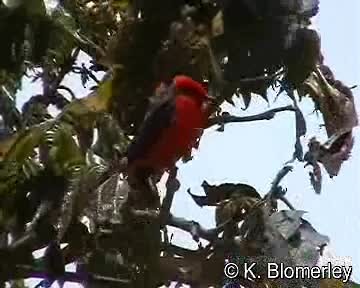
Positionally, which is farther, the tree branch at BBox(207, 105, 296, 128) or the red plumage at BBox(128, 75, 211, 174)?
the tree branch at BBox(207, 105, 296, 128)

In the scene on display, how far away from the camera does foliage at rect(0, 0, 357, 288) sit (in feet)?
3.95

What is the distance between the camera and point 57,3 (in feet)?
4.52

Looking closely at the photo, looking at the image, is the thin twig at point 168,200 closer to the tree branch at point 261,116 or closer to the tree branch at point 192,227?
the tree branch at point 192,227

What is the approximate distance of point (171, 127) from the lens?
1.18 metres

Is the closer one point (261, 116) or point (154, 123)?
point (154, 123)

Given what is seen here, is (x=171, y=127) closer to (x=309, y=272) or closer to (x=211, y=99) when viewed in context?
(x=211, y=99)

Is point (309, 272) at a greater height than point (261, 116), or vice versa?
point (261, 116)

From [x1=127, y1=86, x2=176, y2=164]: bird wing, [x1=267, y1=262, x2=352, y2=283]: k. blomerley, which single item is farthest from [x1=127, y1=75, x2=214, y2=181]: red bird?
[x1=267, y1=262, x2=352, y2=283]: k. blomerley

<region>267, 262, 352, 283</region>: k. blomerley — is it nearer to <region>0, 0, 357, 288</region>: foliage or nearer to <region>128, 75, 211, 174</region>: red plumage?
<region>0, 0, 357, 288</region>: foliage

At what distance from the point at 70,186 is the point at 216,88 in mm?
266

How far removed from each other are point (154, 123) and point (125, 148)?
0.32 ft

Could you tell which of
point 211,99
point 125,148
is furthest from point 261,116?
point 125,148

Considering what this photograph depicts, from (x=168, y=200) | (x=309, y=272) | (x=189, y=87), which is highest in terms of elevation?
(x=189, y=87)

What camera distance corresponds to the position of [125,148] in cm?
124
